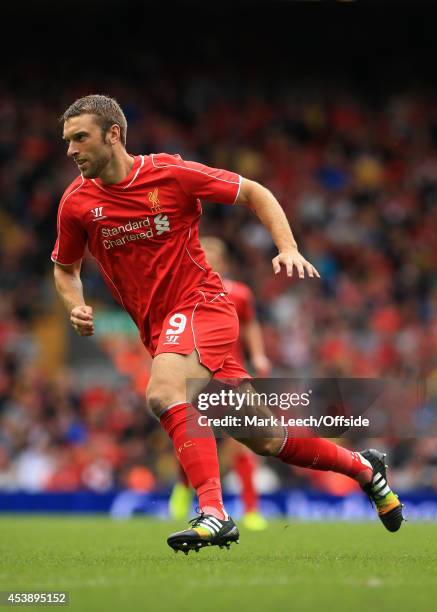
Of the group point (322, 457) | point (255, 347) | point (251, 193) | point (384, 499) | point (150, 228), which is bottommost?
point (384, 499)

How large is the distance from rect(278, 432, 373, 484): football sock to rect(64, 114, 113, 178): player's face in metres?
1.71

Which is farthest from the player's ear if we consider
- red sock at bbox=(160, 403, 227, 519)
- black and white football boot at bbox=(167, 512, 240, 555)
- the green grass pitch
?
the green grass pitch

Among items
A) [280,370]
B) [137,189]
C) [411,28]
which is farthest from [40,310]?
[137,189]

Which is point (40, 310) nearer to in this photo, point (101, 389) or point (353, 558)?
point (101, 389)

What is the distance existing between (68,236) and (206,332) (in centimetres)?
92

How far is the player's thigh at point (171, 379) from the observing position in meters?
5.67

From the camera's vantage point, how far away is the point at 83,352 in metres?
17.1

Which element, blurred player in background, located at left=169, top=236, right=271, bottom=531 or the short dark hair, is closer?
the short dark hair

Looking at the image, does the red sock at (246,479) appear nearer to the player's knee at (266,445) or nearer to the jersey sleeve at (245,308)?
the jersey sleeve at (245,308)

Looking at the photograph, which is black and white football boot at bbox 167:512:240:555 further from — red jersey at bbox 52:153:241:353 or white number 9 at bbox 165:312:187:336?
red jersey at bbox 52:153:241:353

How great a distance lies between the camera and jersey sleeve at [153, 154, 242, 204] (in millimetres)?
6070

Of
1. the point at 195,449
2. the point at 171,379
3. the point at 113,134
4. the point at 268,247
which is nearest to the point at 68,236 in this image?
the point at 113,134

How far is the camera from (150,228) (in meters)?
6.04

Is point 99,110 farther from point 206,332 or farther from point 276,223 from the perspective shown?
point 206,332
